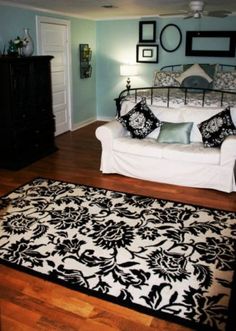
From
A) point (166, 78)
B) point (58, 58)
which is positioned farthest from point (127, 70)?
point (58, 58)

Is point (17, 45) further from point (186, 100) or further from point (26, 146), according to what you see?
point (186, 100)

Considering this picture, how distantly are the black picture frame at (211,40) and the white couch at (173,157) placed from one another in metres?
2.33

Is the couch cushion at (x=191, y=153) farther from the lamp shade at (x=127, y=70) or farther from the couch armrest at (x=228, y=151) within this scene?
the lamp shade at (x=127, y=70)

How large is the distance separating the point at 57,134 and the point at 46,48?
1.59 m

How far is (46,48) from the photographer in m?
5.66

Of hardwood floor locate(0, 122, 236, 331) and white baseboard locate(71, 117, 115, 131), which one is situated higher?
white baseboard locate(71, 117, 115, 131)

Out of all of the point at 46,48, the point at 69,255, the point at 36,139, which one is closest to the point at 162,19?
the point at 46,48

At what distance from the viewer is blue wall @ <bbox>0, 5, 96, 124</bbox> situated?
475 centimetres

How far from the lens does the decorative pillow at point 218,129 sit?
398 cm

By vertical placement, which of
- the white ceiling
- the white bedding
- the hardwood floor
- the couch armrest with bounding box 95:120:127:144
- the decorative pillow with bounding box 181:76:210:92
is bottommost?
the hardwood floor

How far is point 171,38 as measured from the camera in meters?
6.48

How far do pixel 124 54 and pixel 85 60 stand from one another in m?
0.83

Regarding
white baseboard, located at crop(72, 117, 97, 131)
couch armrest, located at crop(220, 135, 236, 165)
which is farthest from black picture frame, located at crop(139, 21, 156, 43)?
couch armrest, located at crop(220, 135, 236, 165)

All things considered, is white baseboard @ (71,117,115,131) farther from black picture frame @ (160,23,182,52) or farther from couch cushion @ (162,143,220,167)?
couch cushion @ (162,143,220,167)
